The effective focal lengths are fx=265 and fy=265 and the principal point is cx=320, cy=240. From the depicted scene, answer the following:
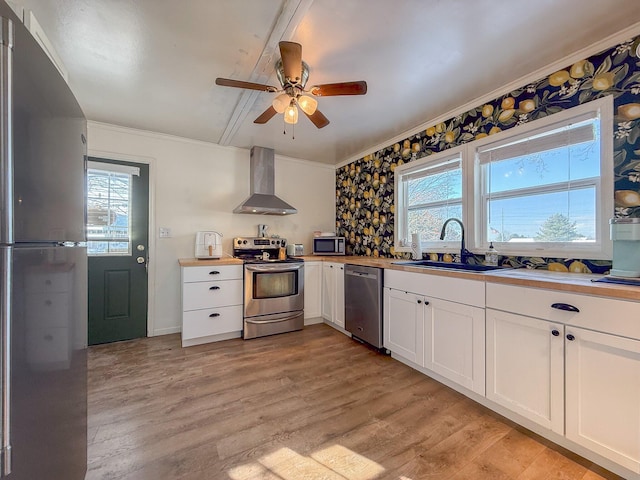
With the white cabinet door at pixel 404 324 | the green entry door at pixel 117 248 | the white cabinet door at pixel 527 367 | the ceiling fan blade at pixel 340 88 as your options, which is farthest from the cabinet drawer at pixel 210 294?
the white cabinet door at pixel 527 367

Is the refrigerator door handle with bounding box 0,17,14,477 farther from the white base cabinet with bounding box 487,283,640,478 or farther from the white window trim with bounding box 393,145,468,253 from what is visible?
the white window trim with bounding box 393,145,468,253

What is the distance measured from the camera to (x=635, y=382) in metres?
1.18

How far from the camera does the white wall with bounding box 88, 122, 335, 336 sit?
3.08 metres

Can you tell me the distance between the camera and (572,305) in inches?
53.9

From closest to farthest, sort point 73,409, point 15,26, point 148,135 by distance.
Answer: point 15,26, point 73,409, point 148,135

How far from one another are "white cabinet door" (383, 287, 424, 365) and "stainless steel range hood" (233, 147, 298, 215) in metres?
1.79

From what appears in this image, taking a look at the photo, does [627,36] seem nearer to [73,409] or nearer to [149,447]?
[73,409]

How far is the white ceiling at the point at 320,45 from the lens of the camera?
4.72ft

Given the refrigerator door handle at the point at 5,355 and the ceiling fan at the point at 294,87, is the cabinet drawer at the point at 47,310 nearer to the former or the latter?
the refrigerator door handle at the point at 5,355

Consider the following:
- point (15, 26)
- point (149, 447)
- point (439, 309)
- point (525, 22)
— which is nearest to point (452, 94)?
point (525, 22)

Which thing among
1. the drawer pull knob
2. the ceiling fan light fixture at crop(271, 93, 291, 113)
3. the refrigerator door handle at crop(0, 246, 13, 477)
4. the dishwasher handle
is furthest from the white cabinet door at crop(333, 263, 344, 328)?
the refrigerator door handle at crop(0, 246, 13, 477)

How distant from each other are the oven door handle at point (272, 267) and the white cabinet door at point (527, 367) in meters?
2.12

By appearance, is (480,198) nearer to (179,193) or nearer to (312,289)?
(312,289)

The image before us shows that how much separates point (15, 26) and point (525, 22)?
2.23 m
